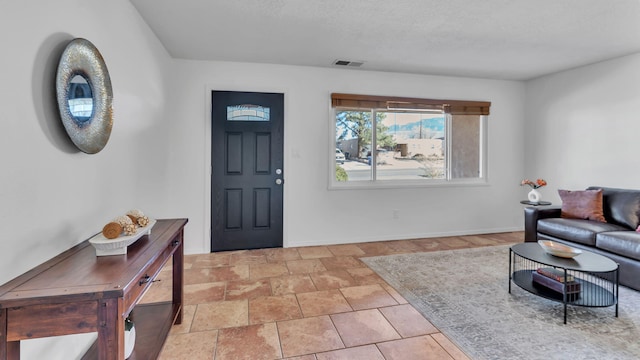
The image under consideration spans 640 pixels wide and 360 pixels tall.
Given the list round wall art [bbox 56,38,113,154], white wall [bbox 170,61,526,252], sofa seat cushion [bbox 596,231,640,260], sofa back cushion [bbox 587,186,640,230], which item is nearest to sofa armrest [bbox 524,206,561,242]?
sofa back cushion [bbox 587,186,640,230]

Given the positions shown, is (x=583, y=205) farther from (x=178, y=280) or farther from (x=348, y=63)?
(x=178, y=280)

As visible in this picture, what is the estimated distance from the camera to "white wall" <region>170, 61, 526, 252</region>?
3.79m

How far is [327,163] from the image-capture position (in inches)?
166

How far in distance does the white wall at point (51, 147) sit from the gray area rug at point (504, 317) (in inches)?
92.5

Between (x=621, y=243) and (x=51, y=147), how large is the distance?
169 inches

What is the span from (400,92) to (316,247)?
2.50 m

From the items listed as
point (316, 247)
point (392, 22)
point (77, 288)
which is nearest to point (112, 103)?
point (77, 288)

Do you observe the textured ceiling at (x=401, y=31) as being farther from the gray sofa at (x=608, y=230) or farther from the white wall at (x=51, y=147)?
the gray sofa at (x=608, y=230)

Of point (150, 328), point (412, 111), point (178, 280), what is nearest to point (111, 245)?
point (150, 328)

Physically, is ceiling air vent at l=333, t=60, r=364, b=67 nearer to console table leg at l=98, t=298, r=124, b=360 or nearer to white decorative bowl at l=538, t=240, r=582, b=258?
white decorative bowl at l=538, t=240, r=582, b=258

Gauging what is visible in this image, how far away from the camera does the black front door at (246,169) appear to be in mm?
3859

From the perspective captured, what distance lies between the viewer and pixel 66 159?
1562 mm

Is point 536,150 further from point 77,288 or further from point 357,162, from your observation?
point 77,288

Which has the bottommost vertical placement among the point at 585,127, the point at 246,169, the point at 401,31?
the point at 246,169
